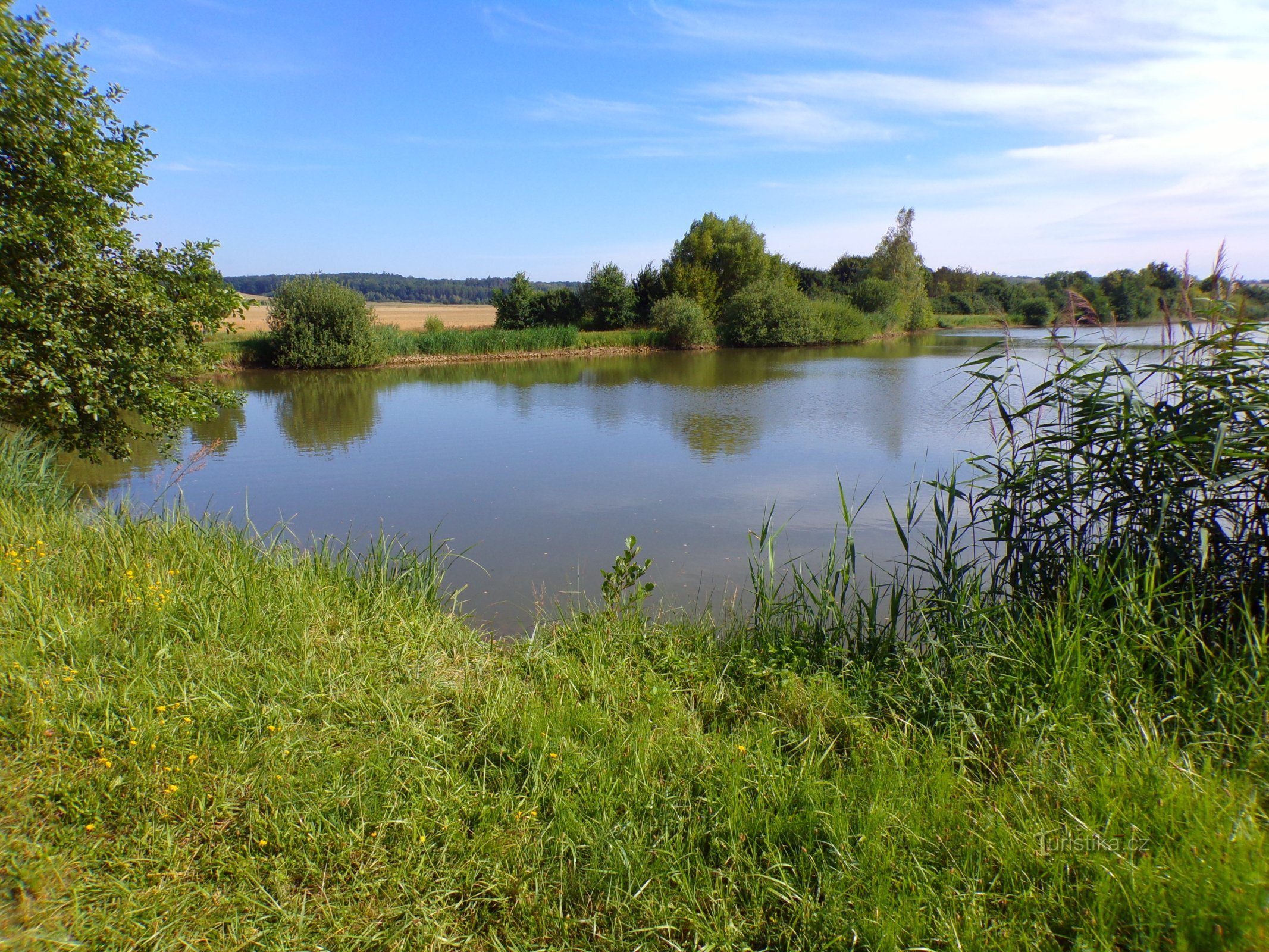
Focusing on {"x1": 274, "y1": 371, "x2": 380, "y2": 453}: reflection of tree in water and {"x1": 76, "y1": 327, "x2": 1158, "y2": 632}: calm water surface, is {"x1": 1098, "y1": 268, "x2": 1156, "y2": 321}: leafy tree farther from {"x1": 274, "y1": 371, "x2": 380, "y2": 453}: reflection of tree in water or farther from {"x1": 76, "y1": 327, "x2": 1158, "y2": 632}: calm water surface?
{"x1": 274, "y1": 371, "x2": 380, "y2": 453}: reflection of tree in water

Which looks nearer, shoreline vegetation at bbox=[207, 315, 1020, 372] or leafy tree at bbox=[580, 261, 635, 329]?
shoreline vegetation at bbox=[207, 315, 1020, 372]

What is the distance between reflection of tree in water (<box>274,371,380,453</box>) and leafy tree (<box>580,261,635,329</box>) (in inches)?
538

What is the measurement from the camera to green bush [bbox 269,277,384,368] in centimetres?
2334

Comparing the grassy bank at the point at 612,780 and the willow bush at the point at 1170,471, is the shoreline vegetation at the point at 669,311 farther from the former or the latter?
the grassy bank at the point at 612,780

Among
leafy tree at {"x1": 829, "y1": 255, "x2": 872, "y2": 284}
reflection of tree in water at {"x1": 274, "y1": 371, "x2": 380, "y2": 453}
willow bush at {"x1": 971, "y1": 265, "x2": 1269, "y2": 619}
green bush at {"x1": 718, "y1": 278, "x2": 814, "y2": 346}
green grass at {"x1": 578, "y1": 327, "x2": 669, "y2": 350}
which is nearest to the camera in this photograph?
willow bush at {"x1": 971, "y1": 265, "x2": 1269, "y2": 619}

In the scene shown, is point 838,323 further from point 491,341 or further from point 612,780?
point 612,780

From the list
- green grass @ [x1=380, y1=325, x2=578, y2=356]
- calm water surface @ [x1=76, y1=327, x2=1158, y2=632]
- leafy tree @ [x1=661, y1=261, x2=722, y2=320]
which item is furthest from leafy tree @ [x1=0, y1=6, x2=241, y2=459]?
leafy tree @ [x1=661, y1=261, x2=722, y2=320]

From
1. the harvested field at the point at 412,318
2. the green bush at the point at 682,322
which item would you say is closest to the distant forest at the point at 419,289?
the harvested field at the point at 412,318

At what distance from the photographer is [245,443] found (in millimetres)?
12523

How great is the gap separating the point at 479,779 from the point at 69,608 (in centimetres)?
209

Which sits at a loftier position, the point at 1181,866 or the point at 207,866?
the point at 1181,866

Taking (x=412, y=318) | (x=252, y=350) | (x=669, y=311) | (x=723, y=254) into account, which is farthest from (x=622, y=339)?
(x=412, y=318)

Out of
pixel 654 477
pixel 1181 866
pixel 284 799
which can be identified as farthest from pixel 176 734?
pixel 654 477

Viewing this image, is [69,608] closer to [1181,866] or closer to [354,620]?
[354,620]
